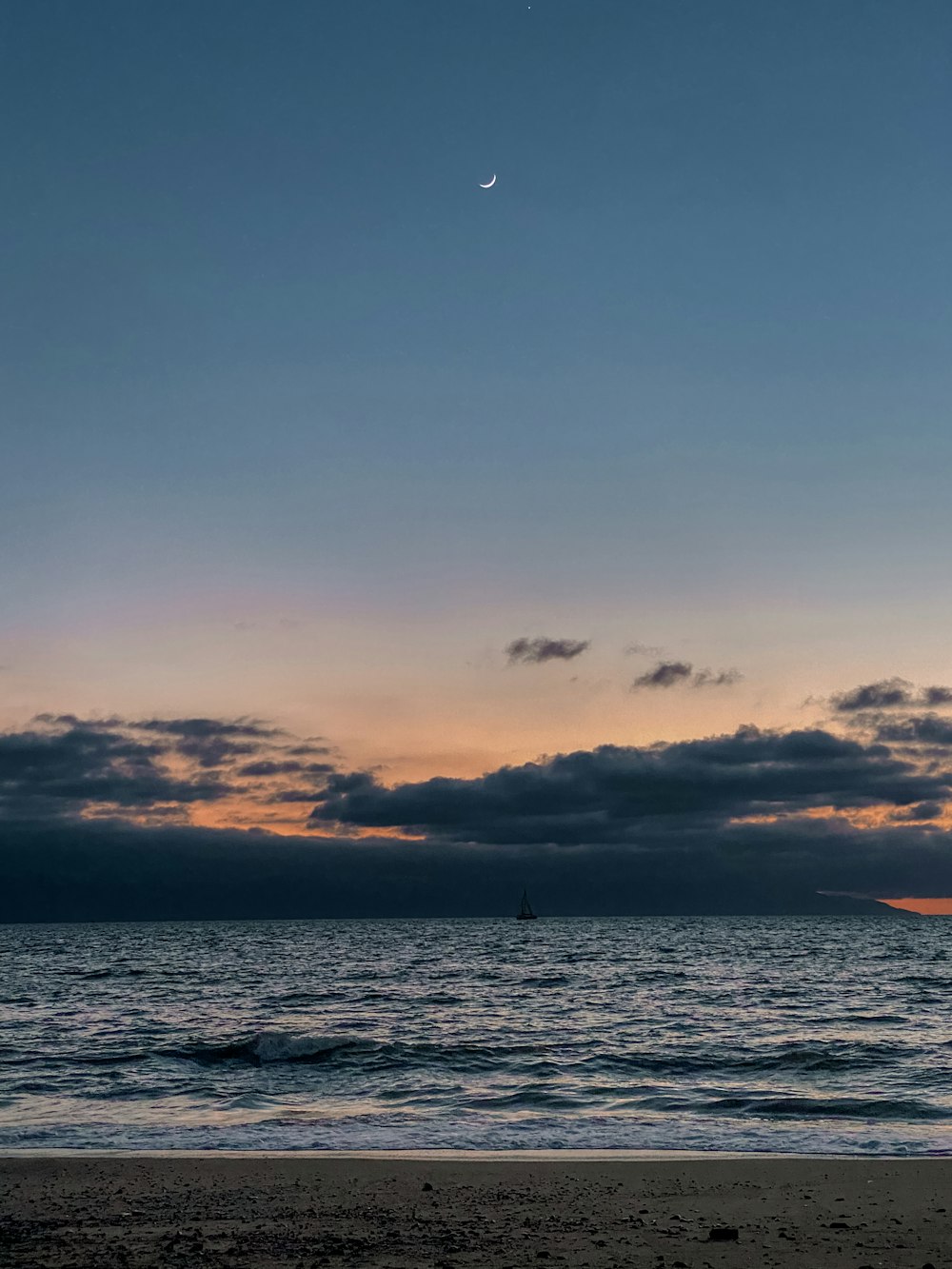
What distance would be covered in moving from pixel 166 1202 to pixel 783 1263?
915 centimetres

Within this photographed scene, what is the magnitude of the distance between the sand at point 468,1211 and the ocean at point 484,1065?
3014mm

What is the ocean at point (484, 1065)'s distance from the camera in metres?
22.8

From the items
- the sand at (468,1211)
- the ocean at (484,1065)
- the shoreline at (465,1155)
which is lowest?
the ocean at (484,1065)

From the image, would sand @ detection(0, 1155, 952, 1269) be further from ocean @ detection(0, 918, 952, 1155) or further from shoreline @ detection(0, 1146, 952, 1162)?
ocean @ detection(0, 918, 952, 1155)

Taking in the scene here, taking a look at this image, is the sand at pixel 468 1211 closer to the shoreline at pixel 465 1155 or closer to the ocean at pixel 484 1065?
the shoreline at pixel 465 1155

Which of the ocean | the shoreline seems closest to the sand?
the shoreline

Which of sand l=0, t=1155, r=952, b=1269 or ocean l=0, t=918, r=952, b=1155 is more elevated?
sand l=0, t=1155, r=952, b=1269

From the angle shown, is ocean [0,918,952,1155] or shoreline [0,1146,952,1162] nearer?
shoreline [0,1146,952,1162]

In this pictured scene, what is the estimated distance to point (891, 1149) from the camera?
20562 mm

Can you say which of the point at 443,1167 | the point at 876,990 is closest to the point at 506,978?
the point at 876,990

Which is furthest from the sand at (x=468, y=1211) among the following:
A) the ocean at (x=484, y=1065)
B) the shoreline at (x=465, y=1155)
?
the ocean at (x=484, y=1065)

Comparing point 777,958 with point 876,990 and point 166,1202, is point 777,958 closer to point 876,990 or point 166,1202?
point 876,990

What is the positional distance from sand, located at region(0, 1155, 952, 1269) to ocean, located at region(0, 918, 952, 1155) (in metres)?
3.01

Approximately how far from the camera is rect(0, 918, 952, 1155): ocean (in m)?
22.8
